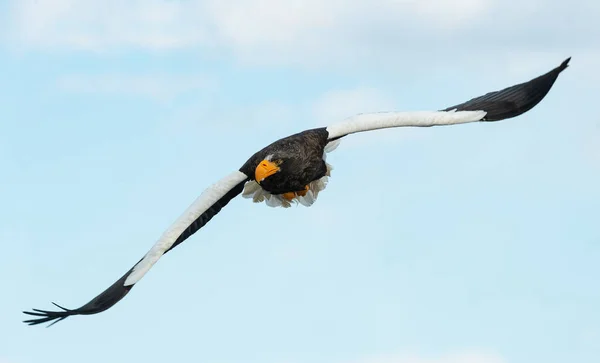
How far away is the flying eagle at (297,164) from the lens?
12570 millimetres

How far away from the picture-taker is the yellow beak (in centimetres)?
1258

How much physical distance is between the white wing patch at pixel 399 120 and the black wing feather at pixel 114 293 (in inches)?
57.7

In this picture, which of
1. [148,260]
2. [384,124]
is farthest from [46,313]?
[384,124]

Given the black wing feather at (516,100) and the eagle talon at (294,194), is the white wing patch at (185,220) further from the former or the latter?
the black wing feather at (516,100)

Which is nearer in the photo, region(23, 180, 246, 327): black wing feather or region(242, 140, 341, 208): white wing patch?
region(23, 180, 246, 327): black wing feather

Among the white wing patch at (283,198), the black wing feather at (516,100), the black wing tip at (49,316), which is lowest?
the black wing tip at (49,316)

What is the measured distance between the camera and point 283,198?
13.8 meters

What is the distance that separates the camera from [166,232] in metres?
12.7

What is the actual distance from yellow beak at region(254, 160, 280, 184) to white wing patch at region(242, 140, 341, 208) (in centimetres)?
96

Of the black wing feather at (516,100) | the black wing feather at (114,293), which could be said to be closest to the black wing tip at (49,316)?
the black wing feather at (114,293)

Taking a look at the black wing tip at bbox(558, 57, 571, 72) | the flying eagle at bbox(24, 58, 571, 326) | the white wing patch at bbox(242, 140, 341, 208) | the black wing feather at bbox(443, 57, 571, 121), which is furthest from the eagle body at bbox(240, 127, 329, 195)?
the black wing tip at bbox(558, 57, 571, 72)

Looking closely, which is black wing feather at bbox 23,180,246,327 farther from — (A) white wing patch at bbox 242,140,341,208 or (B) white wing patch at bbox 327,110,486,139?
(B) white wing patch at bbox 327,110,486,139

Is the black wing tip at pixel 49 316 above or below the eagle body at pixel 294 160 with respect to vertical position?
below

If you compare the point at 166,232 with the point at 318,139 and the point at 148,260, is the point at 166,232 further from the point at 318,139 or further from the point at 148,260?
the point at 318,139
